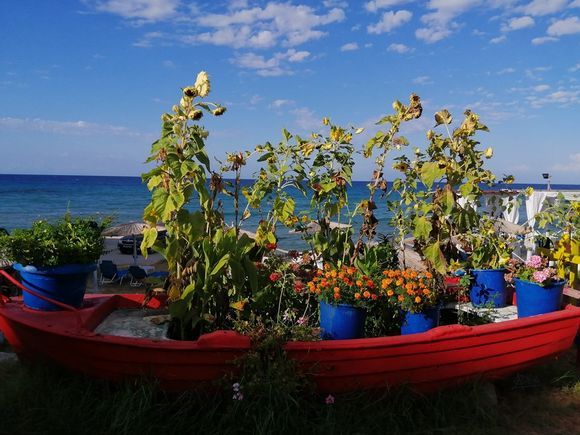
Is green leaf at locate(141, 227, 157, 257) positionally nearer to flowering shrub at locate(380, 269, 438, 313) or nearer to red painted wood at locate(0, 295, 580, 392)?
red painted wood at locate(0, 295, 580, 392)

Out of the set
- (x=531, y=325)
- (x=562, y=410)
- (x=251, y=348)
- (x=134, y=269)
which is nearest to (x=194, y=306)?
(x=251, y=348)

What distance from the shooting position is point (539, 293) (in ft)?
14.4

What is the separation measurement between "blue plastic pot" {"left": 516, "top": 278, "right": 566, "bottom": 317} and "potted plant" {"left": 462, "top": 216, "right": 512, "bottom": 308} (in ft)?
0.98

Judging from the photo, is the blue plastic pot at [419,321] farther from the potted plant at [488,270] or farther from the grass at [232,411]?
the potted plant at [488,270]

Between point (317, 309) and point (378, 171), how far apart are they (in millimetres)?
1351

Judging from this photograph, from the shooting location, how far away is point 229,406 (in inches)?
129

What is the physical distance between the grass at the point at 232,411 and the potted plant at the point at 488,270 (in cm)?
111

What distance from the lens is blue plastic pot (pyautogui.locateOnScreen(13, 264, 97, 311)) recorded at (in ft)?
12.2

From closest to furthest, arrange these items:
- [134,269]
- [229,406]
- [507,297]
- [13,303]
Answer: [229,406] < [13,303] < [507,297] < [134,269]

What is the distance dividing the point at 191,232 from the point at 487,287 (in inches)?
116

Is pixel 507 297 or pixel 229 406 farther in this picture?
pixel 507 297

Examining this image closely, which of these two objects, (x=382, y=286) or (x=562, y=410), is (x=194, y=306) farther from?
A: (x=562, y=410)

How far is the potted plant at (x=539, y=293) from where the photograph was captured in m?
4.38

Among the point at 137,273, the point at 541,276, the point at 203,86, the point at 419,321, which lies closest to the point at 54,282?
the point at 203,86
